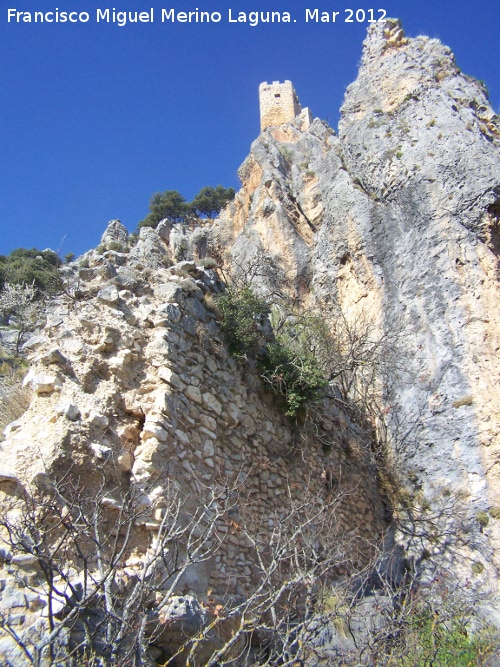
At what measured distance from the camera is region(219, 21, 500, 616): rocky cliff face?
32.6ft

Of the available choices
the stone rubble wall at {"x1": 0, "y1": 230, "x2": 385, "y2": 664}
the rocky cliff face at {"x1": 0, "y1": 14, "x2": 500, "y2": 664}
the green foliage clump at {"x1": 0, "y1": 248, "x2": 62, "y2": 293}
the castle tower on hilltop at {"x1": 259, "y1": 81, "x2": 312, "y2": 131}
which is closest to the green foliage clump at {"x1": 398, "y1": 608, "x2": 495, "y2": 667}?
the rocky cliff face at {"x1": 0, "y1": 14, "x2": 500, "y2": 664}

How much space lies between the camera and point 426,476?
33.4 feet

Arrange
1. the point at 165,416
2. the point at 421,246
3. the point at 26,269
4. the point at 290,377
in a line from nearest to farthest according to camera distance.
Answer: the point at 165,416 < the point at 290,377 < the point at 421,246 < the point at 26,269

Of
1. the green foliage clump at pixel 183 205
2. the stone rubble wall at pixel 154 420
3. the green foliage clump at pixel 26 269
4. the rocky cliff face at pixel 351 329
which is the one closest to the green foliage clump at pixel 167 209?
the green foliage clump at pixel 183 205

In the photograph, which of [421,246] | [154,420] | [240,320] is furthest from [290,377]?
[421,246]

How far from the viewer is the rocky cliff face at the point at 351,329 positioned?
5629mm

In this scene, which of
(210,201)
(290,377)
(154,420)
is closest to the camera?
(154,420)

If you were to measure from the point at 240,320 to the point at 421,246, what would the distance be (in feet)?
20.4

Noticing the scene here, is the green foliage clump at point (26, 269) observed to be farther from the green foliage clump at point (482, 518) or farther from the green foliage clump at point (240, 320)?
the green foliage clump at point (482, 518)

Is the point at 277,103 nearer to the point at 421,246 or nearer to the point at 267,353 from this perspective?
the point at 421,246

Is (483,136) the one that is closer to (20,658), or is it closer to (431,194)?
(431,194)

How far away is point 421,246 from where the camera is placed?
12.0 metres

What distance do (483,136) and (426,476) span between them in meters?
8.71

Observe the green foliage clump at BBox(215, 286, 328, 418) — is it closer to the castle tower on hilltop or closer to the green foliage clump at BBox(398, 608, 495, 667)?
the green foliage clump at BBox(398, 608, 495, 667)
